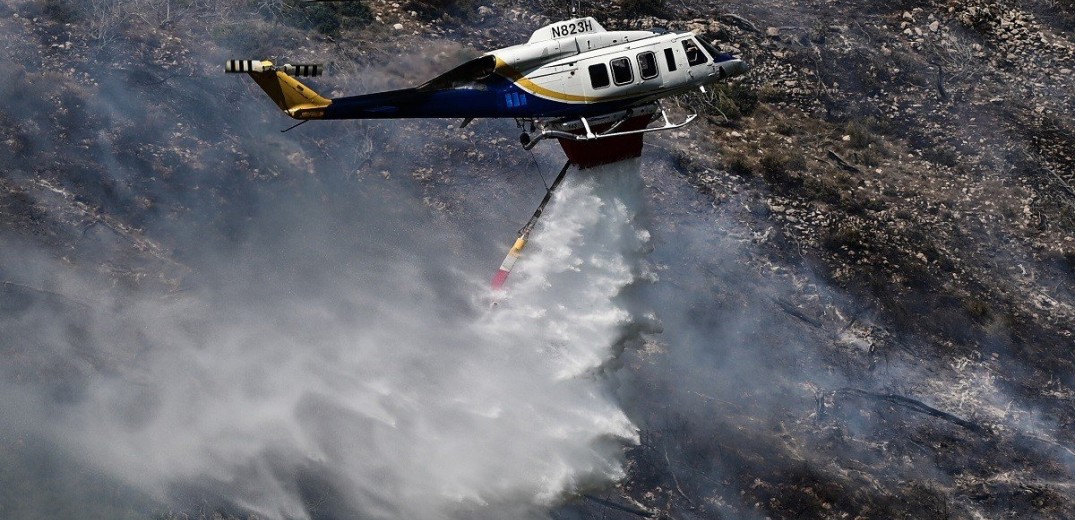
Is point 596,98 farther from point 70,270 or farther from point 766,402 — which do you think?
point 70,270

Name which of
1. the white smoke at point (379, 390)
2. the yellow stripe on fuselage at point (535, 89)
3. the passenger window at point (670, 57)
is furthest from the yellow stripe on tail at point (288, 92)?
the passenger window at point (670, 57)

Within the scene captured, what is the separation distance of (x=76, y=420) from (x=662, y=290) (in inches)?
631

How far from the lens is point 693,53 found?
29531 mm

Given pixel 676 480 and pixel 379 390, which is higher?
pixel 379 390

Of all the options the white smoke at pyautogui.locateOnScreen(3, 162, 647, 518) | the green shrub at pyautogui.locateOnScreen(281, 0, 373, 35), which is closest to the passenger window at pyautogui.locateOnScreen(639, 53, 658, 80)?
the white smoke at pyautogui.locateOnScreen(3, 162, 647, 518)

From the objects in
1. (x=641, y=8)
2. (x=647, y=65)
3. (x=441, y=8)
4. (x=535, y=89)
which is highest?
(x=647, y=65)

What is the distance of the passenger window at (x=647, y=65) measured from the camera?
94.7 feet

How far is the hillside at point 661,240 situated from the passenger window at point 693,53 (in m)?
5.86

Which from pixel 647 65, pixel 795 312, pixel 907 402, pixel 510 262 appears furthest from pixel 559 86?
pixel 907 402

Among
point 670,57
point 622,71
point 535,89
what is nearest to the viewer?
point 535,89

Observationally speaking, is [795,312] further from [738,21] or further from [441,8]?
[441,8]

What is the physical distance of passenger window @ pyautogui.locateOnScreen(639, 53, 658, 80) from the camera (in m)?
28.9

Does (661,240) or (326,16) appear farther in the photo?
(326,16)

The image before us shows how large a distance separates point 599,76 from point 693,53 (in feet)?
8.25
